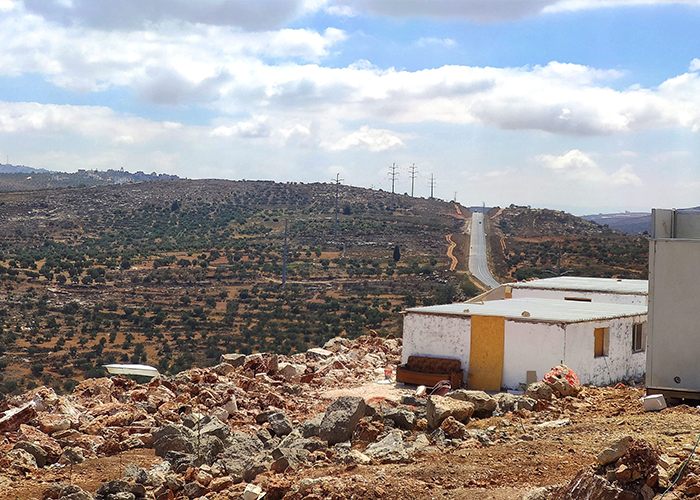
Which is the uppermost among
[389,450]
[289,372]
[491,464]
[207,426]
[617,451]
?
[617,451]

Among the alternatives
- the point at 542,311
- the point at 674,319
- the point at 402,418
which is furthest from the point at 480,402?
the point at 542,311

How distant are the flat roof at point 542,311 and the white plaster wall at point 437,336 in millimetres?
232

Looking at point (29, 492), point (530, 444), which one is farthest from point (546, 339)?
point (29, 492)

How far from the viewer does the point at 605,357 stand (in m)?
22.2

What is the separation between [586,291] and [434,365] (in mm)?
11702

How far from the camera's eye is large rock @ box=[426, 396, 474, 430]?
12430mm

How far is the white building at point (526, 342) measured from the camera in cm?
2105

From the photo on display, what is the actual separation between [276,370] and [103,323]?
26.4 m

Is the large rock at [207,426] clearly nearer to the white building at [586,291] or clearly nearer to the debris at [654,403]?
the debris at [654,403]

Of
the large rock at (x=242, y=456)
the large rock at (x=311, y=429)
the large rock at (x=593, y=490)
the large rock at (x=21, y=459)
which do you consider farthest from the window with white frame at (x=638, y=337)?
the large rock at (x=21, y=459)

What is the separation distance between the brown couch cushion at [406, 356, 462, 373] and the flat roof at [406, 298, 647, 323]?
1405 mm

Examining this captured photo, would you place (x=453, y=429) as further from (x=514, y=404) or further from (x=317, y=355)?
(x=317, y=355)

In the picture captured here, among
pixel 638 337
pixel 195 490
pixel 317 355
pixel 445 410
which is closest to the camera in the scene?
pixel 195 490

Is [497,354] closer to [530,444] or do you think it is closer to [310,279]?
[530,444]
